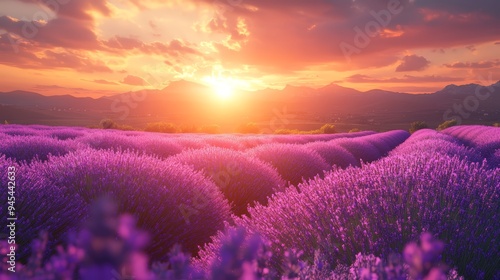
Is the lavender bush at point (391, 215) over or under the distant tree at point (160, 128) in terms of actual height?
over

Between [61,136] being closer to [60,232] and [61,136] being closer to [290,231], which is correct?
[60,232]

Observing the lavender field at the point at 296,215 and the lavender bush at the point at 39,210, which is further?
the lavender bush at the point at 39,210

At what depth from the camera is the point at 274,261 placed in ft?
7.57

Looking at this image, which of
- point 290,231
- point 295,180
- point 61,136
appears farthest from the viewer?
point 61,136

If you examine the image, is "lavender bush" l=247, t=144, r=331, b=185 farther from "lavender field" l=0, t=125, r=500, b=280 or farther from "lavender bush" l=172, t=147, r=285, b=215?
"lavender field" l=0, t=125, r=500, b=280

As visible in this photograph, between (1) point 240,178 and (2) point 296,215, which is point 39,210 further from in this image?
(1) point 240,178

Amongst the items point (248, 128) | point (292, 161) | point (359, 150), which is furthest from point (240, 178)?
point (248, 128)

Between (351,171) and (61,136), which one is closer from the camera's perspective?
(351,171)

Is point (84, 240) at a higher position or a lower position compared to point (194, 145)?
higher

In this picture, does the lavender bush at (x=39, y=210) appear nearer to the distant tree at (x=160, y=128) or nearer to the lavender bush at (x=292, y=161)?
the lavender bush at (x=292, y=161)

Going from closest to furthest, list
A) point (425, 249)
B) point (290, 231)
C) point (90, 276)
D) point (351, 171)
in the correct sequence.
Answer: point (90, 276), point (425, 249), point (290, 231), point (351, 171)

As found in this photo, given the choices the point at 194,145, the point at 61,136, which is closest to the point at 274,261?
the point at 194,145

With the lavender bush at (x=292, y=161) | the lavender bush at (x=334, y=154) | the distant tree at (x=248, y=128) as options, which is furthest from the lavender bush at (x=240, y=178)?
the distant tree at (x=248, y=128)

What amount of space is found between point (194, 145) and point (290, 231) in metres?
5.93
